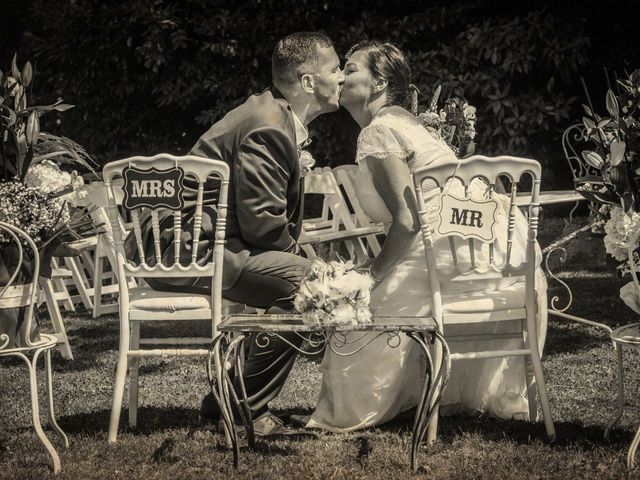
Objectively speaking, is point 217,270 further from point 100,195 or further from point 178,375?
point 100,195

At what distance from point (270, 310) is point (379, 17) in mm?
7949

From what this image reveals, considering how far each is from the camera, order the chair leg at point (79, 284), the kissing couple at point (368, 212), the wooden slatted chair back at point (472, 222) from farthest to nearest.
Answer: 1. the chair leg at point (79, 284)
2. the kissing couple at point (368, 212)
3. the wooden slatted chair back at point (472, 222)

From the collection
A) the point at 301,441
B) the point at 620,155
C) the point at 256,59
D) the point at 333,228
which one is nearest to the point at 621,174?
the point at 620,155

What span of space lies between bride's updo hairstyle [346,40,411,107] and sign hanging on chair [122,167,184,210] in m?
1.33

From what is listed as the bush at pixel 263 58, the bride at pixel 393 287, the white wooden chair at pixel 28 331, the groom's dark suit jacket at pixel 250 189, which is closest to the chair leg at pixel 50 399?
the white wooden chair at pixel 28 331

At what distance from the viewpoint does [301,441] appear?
465 centimetres

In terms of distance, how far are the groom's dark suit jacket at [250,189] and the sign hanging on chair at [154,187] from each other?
0.94ft

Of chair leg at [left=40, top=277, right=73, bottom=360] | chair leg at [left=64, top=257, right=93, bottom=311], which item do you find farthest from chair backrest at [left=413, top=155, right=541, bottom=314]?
chair leg at [left=64, top=257, right=93, bottom=311]

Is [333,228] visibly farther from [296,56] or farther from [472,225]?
[472,225]

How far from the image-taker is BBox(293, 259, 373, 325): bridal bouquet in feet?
13.2

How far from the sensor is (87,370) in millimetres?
6566

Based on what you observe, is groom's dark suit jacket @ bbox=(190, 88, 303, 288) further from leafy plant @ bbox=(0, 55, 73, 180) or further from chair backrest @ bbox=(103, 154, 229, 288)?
leafy plant @ bbox=(0, 55, 73, 180)

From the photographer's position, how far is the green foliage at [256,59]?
1148 cm

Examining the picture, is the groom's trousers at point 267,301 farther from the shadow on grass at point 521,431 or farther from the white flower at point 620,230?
the white flower at point 620,230
